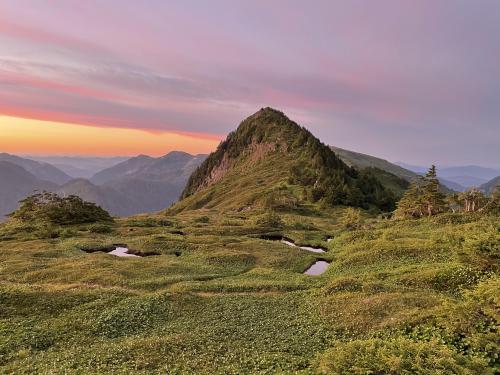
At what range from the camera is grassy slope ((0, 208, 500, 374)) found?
23375 mm

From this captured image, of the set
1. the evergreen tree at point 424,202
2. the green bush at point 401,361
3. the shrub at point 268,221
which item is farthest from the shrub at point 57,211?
the green bush at point 401,361

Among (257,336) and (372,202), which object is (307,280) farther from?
(372,202)

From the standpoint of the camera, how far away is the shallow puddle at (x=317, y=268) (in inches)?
2057

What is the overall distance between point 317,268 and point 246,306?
866 inches

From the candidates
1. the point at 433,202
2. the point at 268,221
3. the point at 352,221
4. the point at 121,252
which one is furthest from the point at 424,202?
the point at 121,252

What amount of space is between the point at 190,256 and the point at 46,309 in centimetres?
2690

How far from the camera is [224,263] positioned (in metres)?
54.4

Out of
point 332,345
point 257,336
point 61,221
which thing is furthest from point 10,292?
point 61,221

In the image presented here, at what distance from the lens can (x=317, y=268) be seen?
180 feet

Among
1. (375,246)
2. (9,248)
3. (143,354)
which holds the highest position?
(375,246)

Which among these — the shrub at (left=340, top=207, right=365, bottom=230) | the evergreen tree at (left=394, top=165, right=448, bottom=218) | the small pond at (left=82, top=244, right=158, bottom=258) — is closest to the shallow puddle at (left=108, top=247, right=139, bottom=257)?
the small pond at (left=82, top=244, right=158, bottom=258)

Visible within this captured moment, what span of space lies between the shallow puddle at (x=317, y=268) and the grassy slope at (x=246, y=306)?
127 centimetres

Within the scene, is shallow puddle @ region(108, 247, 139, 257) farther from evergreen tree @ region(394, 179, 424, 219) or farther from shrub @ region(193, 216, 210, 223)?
evergreen tree @ region(394, 179, 424, 219)

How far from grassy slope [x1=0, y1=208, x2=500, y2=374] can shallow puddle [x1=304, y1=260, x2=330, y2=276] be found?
127 cm
